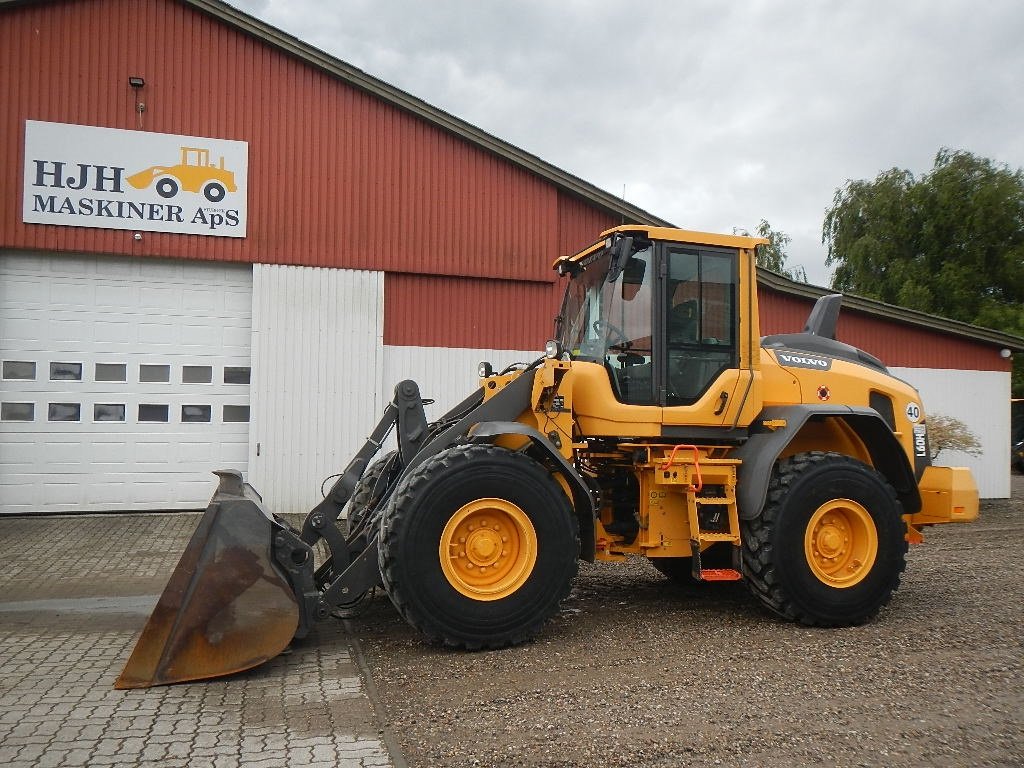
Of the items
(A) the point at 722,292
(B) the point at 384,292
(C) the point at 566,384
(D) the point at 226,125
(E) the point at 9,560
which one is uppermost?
(D) the point at 226,125

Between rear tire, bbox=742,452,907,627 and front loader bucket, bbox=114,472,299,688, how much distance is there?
3.32 meters

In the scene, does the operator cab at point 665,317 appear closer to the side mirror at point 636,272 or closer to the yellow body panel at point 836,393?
the side mirror at point 636,272

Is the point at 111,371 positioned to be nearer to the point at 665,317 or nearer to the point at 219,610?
the point at 219,610

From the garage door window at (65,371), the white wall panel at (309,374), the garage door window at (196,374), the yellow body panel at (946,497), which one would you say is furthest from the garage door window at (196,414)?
the yellow body panel at (946,497)

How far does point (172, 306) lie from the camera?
1190 centimetres

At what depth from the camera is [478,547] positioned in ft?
18.0

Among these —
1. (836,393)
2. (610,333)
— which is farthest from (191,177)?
(836,393)

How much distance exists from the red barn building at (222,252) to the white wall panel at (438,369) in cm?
4

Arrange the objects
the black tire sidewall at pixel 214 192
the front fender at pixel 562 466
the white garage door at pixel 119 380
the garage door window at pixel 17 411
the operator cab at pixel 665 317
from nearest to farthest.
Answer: the front fender at pixel 562 466, the operator cab at pixel 665 317, the garage door window at pixel 17 411, the white garage door at pixel 119 380, the black tire sidewall at pixel 214 192

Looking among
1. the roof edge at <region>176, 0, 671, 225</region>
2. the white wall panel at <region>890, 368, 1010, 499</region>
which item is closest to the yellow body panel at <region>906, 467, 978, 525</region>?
the roof edge at <region>176, 0, 671, 225</region>

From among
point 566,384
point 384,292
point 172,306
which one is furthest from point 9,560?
point 566,384

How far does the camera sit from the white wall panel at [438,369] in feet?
41.4

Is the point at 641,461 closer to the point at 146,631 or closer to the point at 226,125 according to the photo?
the point at 146,631

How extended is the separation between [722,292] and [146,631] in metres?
4.56
